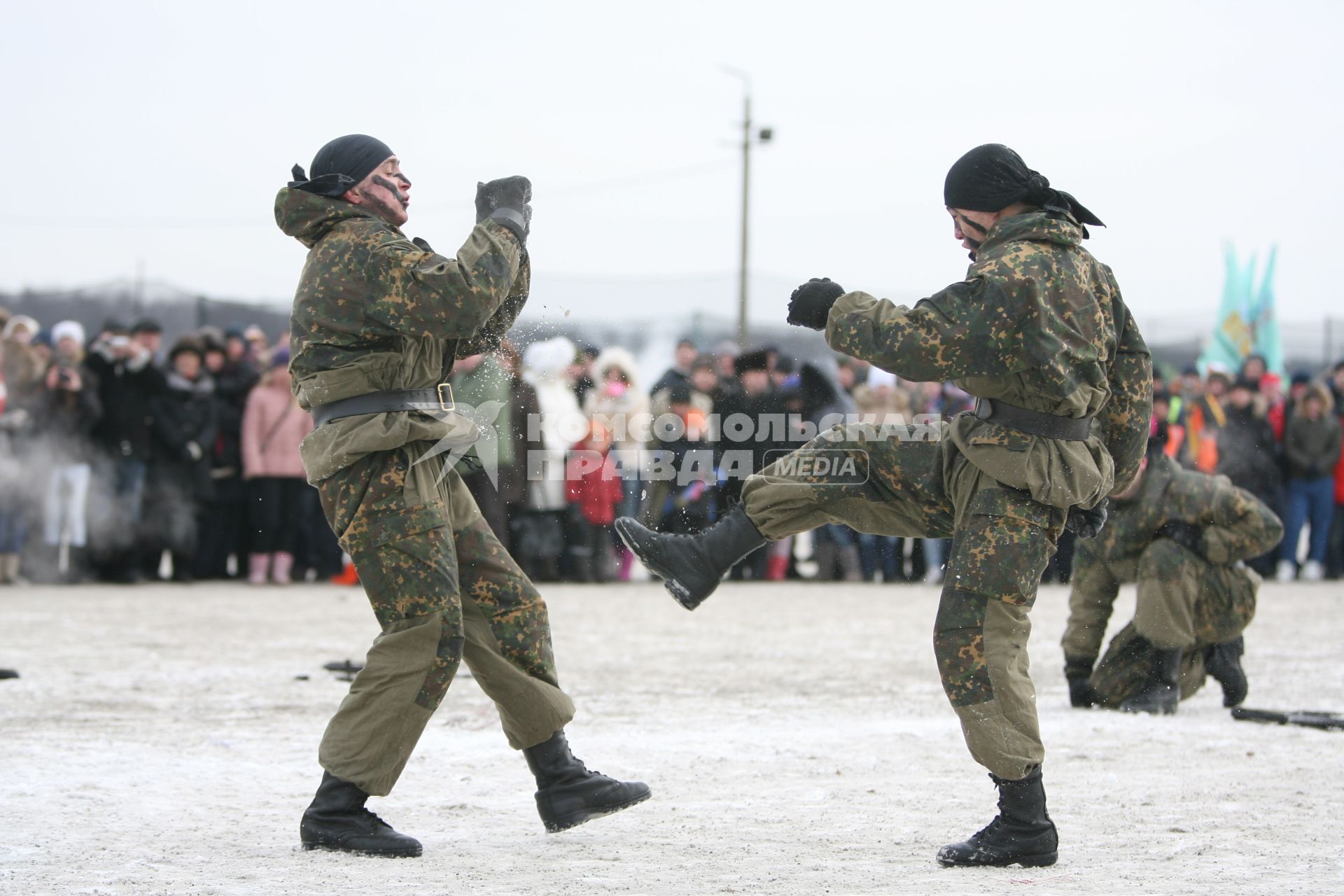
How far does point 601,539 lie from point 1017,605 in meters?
9.08

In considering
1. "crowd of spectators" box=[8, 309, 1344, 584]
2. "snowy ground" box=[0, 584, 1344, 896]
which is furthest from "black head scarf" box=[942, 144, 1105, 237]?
"crowd of spectators" box=[8, 309, 1344, 584]

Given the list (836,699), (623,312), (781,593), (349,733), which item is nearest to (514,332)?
(349,733)

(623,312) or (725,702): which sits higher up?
(623,312)

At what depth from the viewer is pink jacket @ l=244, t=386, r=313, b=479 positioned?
12344mm

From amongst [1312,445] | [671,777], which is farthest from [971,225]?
[1312,445]

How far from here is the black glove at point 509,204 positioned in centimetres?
434

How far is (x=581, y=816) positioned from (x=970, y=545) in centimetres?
131

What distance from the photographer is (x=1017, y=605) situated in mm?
4262

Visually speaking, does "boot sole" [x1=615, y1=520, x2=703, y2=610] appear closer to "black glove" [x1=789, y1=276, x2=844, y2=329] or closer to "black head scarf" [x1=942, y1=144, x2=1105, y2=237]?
"black glove" [x1=789, y1=276, x2=844, y2=329]

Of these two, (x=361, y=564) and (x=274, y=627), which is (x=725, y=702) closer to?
(x=361, y=564)

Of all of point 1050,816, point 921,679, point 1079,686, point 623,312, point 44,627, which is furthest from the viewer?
point 623,312

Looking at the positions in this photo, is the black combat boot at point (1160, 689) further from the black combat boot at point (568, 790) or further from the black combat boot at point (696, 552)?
the black combat boot at point (568, 790)

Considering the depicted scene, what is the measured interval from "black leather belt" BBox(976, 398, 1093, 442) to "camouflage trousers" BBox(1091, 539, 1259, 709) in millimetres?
2771

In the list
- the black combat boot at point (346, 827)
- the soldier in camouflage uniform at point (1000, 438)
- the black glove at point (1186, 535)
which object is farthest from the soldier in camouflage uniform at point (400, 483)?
the black glove at point (1186, 535)
